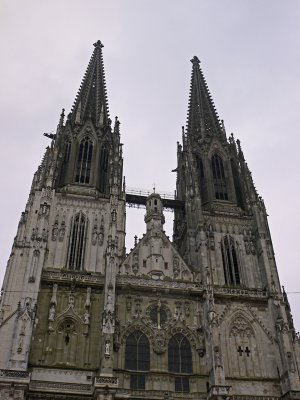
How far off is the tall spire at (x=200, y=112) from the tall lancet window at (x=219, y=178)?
3.57 m

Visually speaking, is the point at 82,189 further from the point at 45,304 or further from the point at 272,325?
the point at 272,325

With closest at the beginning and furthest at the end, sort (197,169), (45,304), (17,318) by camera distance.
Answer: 1. (17,318)
2. (45,304)
3. (197,169)

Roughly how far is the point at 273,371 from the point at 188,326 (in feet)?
20.5

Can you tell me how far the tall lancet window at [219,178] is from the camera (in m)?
41.6

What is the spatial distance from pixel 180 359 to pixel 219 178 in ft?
61.6

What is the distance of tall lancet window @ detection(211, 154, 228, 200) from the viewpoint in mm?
41594

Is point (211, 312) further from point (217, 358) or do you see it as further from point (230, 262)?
point (230, 262)

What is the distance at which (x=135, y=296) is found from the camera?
32062mm

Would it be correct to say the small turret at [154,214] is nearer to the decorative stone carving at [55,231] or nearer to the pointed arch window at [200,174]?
the pointed arch window at [200,174]

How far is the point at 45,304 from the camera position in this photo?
3050cm

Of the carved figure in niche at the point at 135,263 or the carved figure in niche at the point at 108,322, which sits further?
the carved figure in niche at the point at 135,263

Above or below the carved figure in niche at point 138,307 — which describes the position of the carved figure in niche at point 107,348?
below

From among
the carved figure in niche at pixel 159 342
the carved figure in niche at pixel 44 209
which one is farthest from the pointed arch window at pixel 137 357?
the carved figure in niche at pixel 44 209

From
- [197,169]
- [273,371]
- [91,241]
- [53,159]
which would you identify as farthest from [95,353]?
[197,169]
